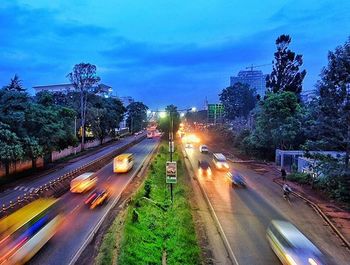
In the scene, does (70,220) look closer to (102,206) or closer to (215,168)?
(102,206)

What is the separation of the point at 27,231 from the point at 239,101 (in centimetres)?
11333

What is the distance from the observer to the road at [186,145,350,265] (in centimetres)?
1884

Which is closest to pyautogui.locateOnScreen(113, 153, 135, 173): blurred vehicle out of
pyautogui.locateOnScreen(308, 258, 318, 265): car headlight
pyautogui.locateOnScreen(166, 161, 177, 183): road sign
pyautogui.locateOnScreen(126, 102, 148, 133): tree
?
pyautogui.locateOnScreen(166, 161, 177, 183): road sign

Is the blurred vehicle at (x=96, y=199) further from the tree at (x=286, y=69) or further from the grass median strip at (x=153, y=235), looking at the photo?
the tree at (x=286, y=69)

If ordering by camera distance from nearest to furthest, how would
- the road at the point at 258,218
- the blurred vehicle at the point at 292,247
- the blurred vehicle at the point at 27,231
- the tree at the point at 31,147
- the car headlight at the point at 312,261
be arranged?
the car headlight at the point at 312,261
the blurred vehicle at the point at 292,247
the blurred vehicle at the point at 27,231
the road at the point at 258,218
the tree at the point at 31,147

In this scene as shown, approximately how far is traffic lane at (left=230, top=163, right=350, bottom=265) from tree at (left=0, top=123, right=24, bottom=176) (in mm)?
24004

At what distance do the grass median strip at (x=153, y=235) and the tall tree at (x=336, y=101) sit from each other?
14629mm

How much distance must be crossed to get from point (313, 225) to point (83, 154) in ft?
160

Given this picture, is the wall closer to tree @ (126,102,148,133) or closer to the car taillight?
the car taillight

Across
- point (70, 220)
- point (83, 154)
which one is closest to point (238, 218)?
point (70, 220)

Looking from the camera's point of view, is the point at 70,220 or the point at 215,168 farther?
the point at 215,168

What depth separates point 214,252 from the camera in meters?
19.2

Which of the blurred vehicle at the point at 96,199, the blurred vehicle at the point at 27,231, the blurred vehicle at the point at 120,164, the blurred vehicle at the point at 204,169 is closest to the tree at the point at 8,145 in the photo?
the blurred vehicle at the point at 96,199

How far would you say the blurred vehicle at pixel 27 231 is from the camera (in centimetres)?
1581
